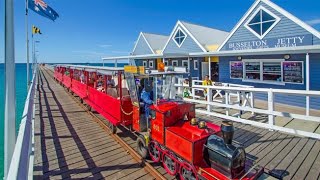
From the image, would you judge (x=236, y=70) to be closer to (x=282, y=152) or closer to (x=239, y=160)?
(x=282, y=152)

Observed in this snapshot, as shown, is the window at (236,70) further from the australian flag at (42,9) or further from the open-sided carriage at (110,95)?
the australian flag at (42,9)

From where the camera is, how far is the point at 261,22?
12.7 metres

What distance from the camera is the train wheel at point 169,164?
4.32m

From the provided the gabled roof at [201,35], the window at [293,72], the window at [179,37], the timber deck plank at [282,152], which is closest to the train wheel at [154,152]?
the timber deck plank at [282,152]

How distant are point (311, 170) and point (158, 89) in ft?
11.2

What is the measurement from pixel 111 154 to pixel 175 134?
88.3 inches

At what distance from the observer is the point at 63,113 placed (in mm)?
10180

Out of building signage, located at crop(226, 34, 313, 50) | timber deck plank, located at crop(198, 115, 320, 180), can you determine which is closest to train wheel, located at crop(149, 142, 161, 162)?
timber deck plank, located at crop(198, 115, 320, 180)

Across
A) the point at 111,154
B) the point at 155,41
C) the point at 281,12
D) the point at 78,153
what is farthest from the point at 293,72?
the point at 155,41

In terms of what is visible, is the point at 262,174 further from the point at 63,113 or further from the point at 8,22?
the point at 63,113

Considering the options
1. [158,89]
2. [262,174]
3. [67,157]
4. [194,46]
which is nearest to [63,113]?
[67,157]

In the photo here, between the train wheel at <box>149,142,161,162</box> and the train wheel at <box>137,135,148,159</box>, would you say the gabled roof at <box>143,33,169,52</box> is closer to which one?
the train wheel at <box>137,135,148,159</box>

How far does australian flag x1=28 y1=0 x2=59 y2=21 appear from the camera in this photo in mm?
10609

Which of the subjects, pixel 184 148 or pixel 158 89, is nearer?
pixel 184 148
